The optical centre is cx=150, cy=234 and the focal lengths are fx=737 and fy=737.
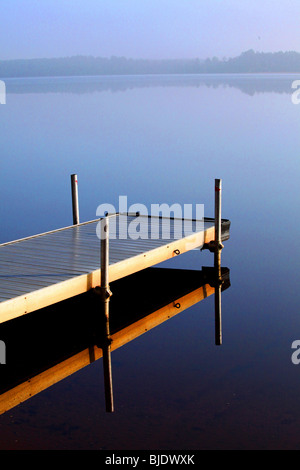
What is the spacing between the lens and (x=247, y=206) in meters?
18.2

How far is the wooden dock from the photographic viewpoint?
812 cm

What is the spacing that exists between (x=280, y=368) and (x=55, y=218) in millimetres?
9473

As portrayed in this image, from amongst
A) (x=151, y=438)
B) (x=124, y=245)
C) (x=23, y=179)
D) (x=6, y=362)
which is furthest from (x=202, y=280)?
(x=23, y=179)

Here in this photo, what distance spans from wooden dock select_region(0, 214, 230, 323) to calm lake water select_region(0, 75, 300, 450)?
775 millimetres

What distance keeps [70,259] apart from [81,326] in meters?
0.87

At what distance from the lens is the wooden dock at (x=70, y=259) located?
8.12 meters

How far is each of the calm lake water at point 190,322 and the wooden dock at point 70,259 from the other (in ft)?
2.54

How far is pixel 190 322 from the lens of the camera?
981cm
